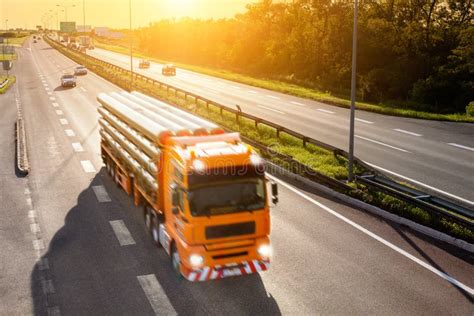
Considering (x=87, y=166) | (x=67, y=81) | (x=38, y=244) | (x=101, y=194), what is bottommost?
(x=38, y=244)

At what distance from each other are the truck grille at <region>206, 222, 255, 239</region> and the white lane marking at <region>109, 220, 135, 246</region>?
389 cm

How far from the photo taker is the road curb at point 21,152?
67.6 ft

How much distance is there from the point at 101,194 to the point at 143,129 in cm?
497

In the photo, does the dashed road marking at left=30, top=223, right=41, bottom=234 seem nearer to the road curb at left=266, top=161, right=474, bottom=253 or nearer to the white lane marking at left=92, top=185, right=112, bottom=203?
the white lane marking at left=92, top=185, right=112, bottom=203

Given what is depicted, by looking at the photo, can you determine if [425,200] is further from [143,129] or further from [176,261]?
[143,129]

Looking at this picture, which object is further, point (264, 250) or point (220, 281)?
point (220, 281)

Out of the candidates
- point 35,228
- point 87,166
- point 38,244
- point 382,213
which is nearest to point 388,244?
point 382,213

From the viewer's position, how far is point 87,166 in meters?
21.6

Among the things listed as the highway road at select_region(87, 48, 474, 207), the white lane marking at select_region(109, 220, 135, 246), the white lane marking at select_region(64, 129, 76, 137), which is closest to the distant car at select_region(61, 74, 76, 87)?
the highway road at select_region(87, 48, 474, 207)

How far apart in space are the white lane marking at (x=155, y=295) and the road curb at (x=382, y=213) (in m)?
7.25

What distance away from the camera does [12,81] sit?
2368 inches

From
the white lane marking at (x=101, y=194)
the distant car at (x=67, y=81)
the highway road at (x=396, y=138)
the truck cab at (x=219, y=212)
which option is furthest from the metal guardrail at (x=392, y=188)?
the distant car at (x=67, y=81)

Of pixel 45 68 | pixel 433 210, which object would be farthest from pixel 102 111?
pixel 45 68

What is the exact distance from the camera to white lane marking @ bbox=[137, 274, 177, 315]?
10.2 m
